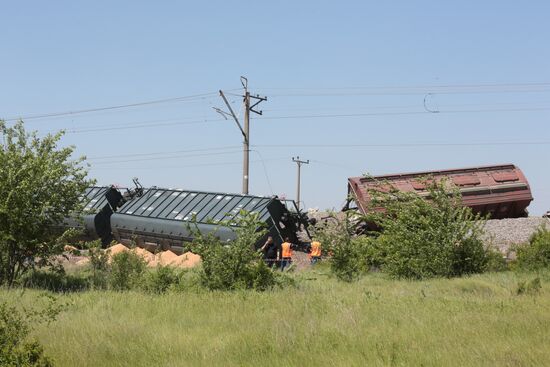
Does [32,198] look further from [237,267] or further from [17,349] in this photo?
[17,349]

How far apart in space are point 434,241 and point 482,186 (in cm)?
1093

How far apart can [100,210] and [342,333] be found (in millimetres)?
21687

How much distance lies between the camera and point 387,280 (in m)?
18.8

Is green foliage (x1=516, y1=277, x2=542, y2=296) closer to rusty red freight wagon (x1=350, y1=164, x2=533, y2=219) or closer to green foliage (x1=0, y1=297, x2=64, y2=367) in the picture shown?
green foliage (x1=0, y1=297, x2=64, y2=367)

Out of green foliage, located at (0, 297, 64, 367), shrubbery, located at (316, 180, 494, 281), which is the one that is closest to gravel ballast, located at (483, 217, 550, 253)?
shrubbery, located at (316, 180, 494, 281)

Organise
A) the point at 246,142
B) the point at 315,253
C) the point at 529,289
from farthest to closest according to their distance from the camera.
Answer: the point at 246,142 < the point at 315,253 < the point at 529,289

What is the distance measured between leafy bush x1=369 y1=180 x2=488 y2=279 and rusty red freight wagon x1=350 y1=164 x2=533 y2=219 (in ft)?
26.1

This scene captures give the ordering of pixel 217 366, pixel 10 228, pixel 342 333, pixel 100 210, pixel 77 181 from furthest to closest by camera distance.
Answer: pixel 100 210 < pixel 77 181 < pixel 10 228 < pixel 342 333 < pixel 217 366

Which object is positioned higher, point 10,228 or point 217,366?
point 10,228

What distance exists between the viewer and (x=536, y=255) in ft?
66.3

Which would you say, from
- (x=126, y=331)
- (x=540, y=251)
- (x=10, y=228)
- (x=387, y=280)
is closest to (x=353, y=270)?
(x=387, y=280)

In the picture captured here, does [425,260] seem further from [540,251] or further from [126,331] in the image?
[126,331]

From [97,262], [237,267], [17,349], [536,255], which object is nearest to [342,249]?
[237,267]

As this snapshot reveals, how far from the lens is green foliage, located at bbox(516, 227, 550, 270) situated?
1988 centimetres
